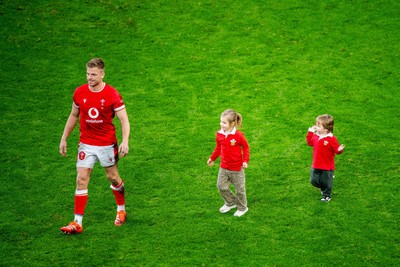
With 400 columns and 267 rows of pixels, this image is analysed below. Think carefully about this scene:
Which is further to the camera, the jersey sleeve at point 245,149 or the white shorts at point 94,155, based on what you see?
the jersey sleeve at point 245,149

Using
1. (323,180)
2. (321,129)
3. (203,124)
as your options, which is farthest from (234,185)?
(203,124)

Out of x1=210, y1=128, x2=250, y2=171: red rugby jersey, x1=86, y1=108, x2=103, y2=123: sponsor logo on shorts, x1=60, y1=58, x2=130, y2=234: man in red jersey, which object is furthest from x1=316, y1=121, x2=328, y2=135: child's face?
x1=86, y1=108, x2=103, y2=123: sponsor logo on shorts

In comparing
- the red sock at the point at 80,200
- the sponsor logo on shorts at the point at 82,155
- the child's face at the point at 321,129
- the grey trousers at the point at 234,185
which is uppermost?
the child's face at the point at 321,129

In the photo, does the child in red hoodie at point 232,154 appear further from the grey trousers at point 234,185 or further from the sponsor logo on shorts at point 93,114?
the sponsor logo on shorts at point 93,114

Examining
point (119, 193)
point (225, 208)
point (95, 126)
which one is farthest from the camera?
point (225, 208)

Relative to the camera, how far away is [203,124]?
1079 centimetres

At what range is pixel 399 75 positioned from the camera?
12.2 metres

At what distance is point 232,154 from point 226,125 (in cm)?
42

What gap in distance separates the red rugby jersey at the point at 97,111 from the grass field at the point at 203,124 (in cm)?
129

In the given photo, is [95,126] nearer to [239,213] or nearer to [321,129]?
[239,213]

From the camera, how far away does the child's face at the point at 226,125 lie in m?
7.43

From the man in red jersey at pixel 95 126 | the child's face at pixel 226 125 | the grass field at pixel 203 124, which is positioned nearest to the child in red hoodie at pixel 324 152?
the grass field at pixel 203 124

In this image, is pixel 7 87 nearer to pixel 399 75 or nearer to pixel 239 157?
pixel 239 157

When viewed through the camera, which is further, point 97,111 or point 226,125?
point 226,125
